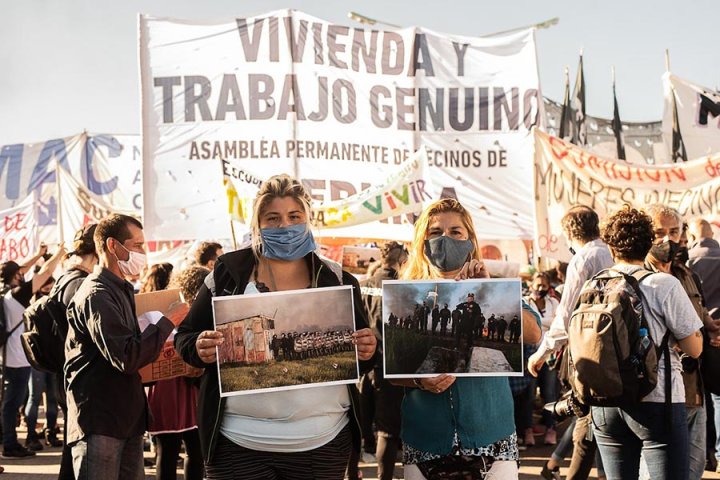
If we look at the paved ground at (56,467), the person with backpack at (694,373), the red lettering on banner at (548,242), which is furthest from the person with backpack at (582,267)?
the red lettering on banner at (548,242)

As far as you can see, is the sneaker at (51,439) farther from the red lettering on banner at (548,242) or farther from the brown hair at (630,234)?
the brown hair at (630,234)

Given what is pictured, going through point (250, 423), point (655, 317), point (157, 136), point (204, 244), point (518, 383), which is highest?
point (157, 136)

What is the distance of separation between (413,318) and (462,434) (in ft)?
1.62

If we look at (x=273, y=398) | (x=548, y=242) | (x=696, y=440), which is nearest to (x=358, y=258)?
(x=548, y=242)

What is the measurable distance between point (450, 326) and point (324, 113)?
10915mm

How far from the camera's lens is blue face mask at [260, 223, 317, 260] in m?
3.30

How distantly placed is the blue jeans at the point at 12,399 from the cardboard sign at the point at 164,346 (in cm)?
501

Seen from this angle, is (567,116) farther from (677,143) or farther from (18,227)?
(18,227)

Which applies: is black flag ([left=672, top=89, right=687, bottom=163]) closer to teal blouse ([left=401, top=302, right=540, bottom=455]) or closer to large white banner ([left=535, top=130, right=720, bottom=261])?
large white banner ([left=535, top=130, right=720, bottom=261])

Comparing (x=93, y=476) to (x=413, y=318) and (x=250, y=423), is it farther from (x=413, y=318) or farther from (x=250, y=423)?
(x=413, y=318)

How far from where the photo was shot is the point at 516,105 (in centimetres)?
1442

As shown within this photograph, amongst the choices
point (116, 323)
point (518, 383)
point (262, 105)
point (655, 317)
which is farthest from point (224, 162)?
point (655, 317)

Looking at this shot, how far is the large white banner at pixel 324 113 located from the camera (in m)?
13.6

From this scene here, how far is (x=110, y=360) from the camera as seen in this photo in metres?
4.17
